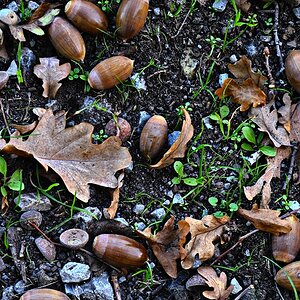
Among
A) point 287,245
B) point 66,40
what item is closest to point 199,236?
point 287,245

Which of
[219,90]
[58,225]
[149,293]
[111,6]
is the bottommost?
[149,293]

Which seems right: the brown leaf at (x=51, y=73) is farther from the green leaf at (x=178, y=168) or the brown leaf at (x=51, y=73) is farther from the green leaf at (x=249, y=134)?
the green leaf at (x=249, y=134)

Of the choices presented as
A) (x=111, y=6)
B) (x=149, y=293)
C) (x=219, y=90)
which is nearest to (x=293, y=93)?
(x=219, y=90)

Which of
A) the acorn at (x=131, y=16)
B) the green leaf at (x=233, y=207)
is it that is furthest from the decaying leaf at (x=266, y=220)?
the acorn at (x=131, y=16)

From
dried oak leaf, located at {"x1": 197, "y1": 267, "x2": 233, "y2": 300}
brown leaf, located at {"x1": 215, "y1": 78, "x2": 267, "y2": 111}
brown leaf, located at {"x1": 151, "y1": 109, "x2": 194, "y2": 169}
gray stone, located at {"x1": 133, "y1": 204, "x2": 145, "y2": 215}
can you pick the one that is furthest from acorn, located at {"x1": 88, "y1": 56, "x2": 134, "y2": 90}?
dried oak leaf, located at {"x1": 197, "y1": 267, "x2": 233, "y2": 300}

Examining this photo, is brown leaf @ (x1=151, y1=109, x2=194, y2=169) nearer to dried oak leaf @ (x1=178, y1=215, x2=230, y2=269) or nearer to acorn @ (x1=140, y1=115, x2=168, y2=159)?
acorn @ (x1=140, y1=115, x2=168, y2=159)

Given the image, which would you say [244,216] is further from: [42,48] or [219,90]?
[42,48]
